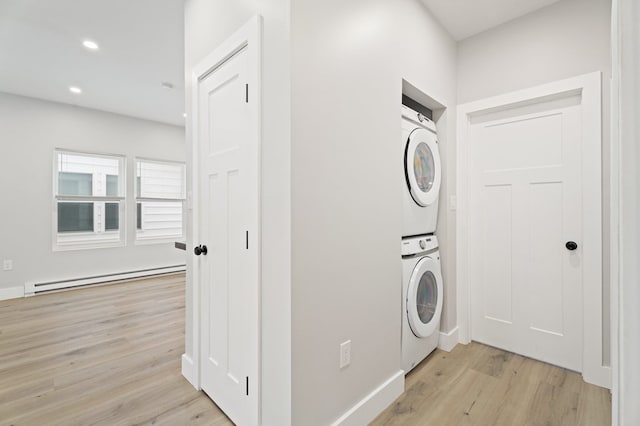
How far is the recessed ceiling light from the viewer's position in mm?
2666

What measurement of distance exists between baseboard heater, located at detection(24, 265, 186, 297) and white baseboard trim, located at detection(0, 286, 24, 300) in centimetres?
5

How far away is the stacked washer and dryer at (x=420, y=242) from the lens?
1946 mm

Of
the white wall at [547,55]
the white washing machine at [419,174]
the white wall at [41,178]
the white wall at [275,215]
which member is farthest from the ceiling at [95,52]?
the white wall at [547,55]

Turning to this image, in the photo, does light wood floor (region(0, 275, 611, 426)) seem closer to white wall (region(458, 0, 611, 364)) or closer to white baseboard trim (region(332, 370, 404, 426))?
white baseboard trim (region(332, 370, 404, 426))

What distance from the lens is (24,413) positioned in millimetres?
1644

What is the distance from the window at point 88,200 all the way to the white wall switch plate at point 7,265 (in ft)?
1.55

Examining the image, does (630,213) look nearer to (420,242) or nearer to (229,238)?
(229,238)

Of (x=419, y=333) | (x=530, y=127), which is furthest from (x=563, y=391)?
(x=530, y=127)

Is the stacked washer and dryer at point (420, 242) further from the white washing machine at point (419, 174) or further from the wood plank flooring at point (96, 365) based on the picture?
the wood plank flooring at point (96, 365)

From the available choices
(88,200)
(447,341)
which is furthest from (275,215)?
(88,200)

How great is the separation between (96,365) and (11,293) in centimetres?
279

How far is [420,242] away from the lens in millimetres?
2127

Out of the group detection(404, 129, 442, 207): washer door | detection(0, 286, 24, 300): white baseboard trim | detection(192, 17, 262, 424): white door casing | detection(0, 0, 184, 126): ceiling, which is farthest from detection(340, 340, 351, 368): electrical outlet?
detection(0, 286, 24, 300): white baseboard trim

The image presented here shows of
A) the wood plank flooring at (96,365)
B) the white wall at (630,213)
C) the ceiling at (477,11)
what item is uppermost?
the ceiling at (477,11)
